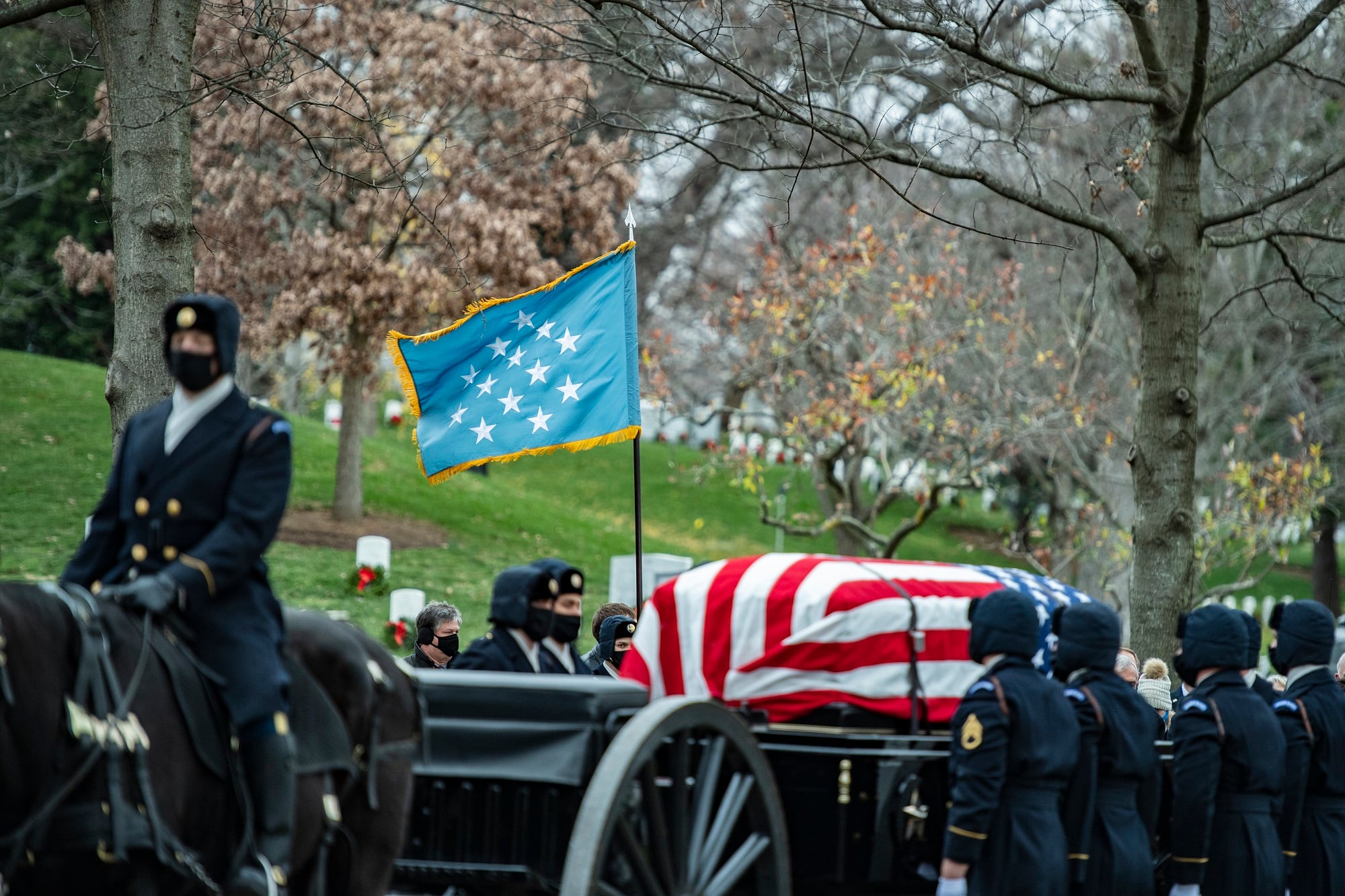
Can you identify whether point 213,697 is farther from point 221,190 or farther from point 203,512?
point 221,190

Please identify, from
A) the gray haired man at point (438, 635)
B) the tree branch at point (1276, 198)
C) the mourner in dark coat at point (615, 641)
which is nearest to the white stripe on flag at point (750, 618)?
the mourner in dark coat at point (615, 641)

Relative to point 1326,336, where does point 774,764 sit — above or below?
below

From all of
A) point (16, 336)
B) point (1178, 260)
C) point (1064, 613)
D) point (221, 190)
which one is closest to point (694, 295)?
point (16, 336)

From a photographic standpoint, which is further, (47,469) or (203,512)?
(47,469)

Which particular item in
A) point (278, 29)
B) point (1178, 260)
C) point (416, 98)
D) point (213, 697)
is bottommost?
point (213, 697)

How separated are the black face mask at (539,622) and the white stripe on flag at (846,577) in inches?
41.8

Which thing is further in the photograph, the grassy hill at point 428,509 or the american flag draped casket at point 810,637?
the grassy hill at point 428,509

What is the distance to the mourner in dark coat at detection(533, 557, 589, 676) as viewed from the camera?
234 inches

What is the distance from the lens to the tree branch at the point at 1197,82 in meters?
9.59

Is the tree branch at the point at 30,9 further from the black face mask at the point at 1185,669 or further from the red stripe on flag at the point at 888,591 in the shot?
the black face mask at the point at 1185,669

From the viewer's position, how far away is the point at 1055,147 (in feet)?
76.0

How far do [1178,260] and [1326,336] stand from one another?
15292mm

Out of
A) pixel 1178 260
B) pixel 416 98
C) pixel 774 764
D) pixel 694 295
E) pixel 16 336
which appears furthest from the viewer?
pixel 694 295

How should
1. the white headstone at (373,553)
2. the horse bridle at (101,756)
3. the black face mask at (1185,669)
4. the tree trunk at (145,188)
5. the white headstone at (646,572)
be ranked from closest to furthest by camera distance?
the horse bridle at (101,756)
the black face mask at (1185,669)
the tree trunk at (145,188)
the white headstone at (646,572)
the white headstone at (373,553)
